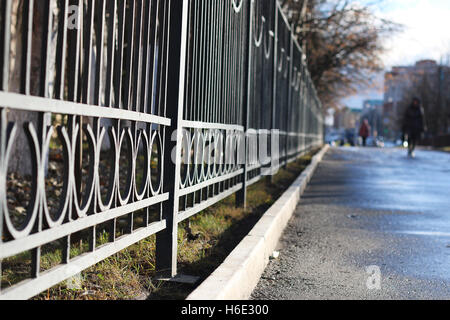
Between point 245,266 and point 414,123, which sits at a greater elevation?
point 414,123

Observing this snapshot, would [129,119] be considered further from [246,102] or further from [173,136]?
[246,102]

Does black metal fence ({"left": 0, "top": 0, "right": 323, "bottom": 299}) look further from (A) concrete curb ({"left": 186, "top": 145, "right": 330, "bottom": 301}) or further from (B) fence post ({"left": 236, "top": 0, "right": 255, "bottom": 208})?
(A) concrete curb ({"left": 186, "top": 145, "right": 330, "bottom": 301})

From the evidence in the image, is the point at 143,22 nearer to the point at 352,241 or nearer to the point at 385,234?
the point at 352,241

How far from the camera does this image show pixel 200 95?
4719mm

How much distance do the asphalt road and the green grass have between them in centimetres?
41

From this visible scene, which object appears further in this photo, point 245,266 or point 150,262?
point 150,262

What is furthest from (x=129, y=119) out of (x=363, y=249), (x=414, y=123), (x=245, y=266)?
(x=414, y=123)

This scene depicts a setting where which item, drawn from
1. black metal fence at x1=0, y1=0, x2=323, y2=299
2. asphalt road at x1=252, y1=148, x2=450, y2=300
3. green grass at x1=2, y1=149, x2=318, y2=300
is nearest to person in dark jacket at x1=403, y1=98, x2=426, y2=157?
asphalt road at x1=252, y1=148, x2=450, y2=300

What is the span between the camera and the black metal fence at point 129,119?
2.30 meters

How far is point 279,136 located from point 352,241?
4947 mm

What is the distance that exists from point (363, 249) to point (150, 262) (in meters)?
2.02

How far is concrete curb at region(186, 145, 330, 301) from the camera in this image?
9.73 feet

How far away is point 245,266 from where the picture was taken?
3.52m
